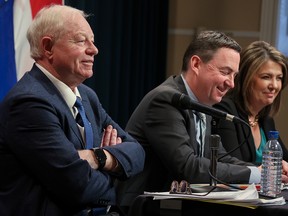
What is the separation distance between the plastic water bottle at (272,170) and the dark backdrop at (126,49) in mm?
2202

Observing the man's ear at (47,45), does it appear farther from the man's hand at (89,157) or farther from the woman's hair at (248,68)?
the woman's hair at (248,68)

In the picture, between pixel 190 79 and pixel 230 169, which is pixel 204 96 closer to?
pixel 190 79

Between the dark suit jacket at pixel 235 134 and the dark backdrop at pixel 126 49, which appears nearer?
the dark suit jacket at pixel 235 134

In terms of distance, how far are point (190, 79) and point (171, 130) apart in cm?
33

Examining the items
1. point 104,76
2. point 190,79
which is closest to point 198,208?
point 190,79

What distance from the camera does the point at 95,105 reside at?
261 centimetres

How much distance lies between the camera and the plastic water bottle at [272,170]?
2364 millimetres

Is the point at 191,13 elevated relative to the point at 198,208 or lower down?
elevated

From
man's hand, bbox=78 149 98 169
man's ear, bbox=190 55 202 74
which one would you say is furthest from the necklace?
man's hand, bbox=78 149 98 169

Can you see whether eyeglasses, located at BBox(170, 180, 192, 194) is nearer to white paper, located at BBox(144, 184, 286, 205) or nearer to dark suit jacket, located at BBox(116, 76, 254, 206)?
white paper, located at BBox(144, 184, 286, 205)

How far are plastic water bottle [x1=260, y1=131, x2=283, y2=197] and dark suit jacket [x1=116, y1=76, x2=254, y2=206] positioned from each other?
15 cm

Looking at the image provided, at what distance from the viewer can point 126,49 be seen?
5.19m

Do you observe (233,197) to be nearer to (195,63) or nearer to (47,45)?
(47,45)

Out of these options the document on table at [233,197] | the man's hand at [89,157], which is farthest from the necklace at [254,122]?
the man's hand at [89,157]
